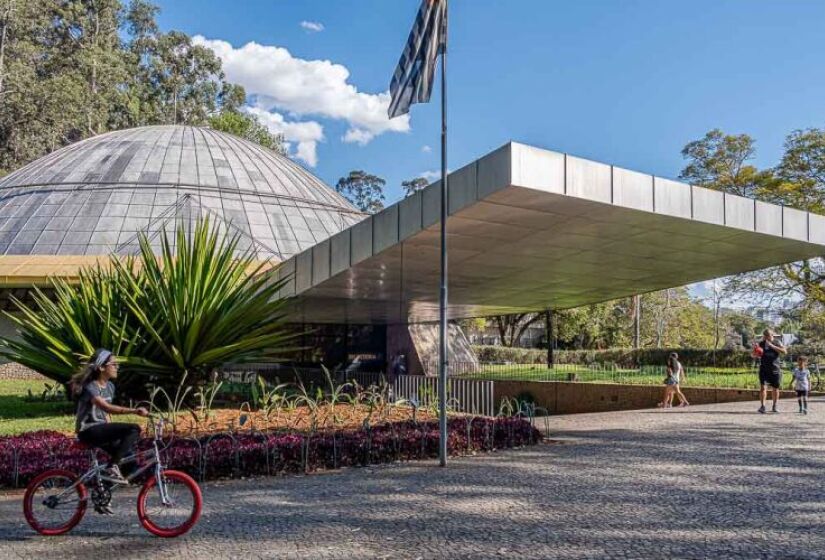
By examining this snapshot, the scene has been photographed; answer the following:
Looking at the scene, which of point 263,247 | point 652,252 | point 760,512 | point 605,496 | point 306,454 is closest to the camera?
point 760,512

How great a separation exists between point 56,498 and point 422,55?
23.2 ft

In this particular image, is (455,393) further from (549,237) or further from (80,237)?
(80,237)

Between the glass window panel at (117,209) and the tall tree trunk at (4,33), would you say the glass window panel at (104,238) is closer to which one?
the glass window panel at (117,209)

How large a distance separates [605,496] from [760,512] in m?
1.49

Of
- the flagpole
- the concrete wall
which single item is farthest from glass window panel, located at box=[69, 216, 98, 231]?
the flagpole

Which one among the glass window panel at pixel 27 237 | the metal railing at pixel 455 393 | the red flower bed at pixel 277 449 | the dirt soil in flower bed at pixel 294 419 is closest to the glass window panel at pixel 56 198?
the glass window panel at pixel 27 237

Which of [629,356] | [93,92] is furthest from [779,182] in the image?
[93,92]

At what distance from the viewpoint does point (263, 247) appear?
3048 cm

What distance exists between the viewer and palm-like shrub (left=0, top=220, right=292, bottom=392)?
12.8 meters

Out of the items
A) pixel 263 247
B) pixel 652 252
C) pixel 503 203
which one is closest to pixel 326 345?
pixel 263 247

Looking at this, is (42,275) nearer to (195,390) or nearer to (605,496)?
(195,390)

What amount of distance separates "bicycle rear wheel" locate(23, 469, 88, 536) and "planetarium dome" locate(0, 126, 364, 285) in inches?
792

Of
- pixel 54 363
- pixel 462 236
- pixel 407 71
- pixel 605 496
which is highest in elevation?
pixel 407 71

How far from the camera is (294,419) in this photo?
12.7 m
